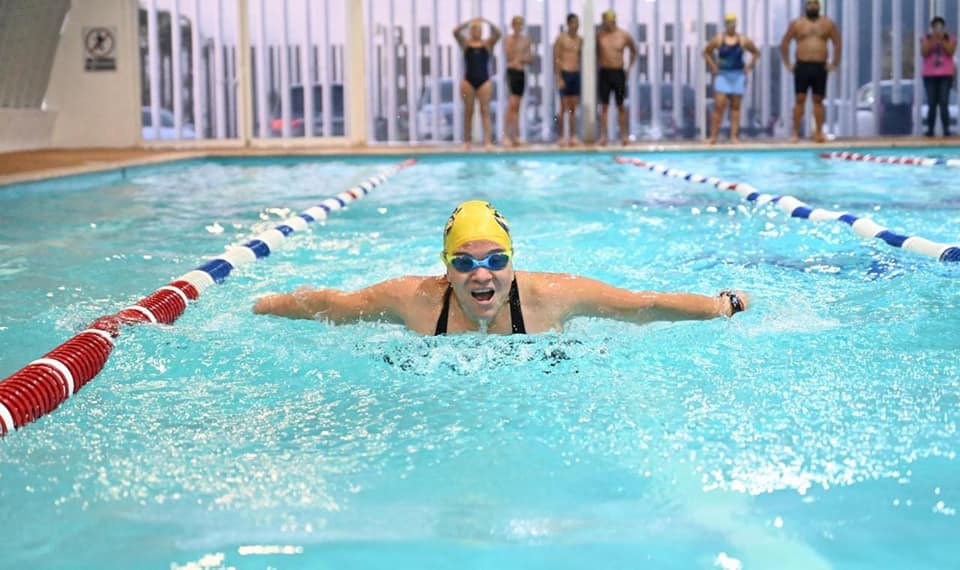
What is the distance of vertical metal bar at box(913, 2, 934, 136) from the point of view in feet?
54.4

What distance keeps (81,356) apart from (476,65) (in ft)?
37.6

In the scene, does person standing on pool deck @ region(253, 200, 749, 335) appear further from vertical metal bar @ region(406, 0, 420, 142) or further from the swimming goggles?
vertical metal bar @ region(406, 0, 420, 142)

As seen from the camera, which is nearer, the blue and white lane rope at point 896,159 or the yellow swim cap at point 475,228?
the yellow swim cap at point 475,228

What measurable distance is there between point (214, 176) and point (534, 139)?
6233mm

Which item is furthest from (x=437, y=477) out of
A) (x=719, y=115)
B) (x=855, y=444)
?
(x=719, y=115)

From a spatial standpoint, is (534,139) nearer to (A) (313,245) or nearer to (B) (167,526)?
(A) (313,245)

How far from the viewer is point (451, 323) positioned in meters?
3.87

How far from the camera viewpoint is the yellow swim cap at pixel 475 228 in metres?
3.66

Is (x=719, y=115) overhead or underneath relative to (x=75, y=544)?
overhead

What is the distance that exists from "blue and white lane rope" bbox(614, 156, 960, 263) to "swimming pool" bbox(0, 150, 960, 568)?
0.39 feet

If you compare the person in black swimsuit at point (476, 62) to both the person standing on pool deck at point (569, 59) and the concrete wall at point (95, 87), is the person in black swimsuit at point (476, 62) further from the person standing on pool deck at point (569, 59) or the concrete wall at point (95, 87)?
the concrete wall at point (95, 87)

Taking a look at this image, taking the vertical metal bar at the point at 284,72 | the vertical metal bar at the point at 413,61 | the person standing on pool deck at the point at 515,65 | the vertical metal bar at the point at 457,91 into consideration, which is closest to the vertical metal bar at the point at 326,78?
the vertical metal bar at the point at 284,72

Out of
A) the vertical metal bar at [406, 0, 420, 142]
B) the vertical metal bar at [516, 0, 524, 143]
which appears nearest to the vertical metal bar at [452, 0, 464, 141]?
the vertical metal bar at [406, 0, 420, 142]

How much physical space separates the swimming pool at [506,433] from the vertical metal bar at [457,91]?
1147cm
